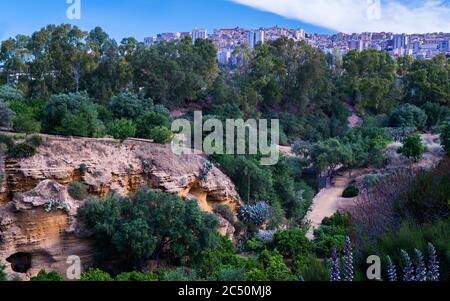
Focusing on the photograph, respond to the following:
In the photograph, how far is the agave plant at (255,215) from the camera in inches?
590

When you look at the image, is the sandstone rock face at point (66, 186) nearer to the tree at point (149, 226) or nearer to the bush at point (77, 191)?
the bush at point (77, 191)

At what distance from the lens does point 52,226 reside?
11523 mm

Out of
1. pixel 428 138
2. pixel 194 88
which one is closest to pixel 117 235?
pixel 194 88

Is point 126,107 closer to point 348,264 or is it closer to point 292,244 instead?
point 292,244

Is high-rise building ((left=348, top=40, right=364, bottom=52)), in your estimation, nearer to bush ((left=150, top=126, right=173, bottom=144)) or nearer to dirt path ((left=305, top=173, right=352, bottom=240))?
dirt path ((left=305, top=173, right=352, bottom=240))

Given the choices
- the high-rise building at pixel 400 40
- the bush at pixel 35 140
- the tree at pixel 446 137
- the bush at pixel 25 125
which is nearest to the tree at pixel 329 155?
the tree at pixel 446 137

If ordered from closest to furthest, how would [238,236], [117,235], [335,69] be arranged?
[117,235]
[238,236]
[335,69]

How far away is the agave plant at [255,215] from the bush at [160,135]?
135 inches

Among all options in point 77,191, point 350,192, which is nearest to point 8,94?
point 77,191

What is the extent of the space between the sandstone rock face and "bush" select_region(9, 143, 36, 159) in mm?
157

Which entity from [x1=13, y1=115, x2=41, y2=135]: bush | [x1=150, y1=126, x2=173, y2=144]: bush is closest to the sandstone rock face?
[x1=150, y1=126, x2=173, y2=144]: bush

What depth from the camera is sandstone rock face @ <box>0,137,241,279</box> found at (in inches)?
442
